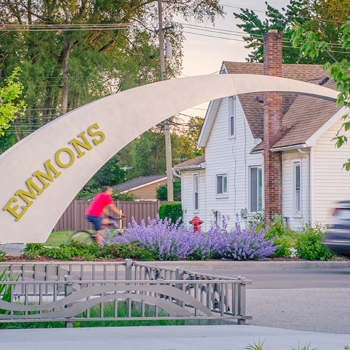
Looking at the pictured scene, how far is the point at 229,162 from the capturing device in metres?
38.3

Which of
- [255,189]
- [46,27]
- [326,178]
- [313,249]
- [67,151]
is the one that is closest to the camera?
[67,151]

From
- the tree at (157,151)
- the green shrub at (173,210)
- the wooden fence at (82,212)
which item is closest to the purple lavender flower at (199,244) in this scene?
the green shrub at (173,210)

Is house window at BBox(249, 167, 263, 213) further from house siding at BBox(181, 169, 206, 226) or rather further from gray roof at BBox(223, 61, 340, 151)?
house siding at BBox(181, 169, 206, 226)

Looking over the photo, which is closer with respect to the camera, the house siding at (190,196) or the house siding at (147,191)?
the house siding at (190,196)

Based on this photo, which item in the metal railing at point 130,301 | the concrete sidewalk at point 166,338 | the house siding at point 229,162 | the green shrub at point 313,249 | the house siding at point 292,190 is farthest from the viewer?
the house siding at point 229,162

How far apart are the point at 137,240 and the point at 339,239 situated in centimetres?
558

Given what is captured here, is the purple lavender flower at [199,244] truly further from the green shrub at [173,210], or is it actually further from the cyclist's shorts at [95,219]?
the green shrub at [173,210]

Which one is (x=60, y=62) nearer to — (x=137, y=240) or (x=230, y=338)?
(x=137, y=240)

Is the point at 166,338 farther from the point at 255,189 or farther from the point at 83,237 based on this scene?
the point at 255,189

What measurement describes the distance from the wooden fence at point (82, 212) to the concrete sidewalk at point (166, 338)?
3814 cm

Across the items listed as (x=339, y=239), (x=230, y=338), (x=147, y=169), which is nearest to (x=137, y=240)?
(x=339, y=239)

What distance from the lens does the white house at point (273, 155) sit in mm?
31844

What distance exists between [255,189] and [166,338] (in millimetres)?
27574

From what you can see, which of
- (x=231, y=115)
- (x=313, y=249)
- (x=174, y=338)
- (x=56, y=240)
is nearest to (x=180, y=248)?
(x=313, y=249)
